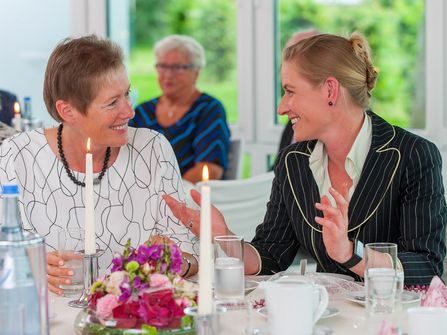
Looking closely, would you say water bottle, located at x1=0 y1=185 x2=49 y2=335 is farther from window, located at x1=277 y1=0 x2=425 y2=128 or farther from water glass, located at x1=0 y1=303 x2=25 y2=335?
window, located at x1=277 y1=0 x2=425 y2=128

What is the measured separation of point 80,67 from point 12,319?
46.6 inches

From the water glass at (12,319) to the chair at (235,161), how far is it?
11.4 ft

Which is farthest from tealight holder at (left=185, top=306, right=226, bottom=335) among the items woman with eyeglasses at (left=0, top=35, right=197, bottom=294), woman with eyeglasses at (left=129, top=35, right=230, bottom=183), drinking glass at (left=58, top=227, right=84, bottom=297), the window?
the window

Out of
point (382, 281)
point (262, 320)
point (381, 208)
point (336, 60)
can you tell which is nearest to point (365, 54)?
point (336, 60)

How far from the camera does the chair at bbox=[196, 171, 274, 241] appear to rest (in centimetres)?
364

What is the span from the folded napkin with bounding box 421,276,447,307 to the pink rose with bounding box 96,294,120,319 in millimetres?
644

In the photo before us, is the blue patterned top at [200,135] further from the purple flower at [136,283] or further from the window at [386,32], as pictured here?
the purple flower at [136,283]

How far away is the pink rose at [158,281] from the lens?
1720 mm

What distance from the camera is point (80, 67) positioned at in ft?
8.79

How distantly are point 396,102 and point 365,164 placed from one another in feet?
10.8

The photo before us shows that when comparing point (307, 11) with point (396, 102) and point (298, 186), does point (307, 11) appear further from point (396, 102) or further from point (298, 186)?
point (298, 186)

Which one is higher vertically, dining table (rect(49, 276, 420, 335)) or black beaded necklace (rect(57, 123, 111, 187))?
black beaded necklace (rect(57, 123, 111, 187))

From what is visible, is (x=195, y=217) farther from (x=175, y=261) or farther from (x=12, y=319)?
(x=12, y=319)

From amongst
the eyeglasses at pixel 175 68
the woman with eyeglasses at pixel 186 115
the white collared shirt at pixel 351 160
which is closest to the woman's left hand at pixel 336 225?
the white collared shirt at pixel 351 160
